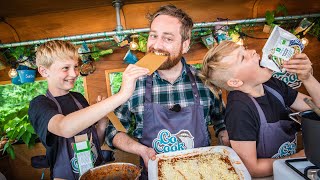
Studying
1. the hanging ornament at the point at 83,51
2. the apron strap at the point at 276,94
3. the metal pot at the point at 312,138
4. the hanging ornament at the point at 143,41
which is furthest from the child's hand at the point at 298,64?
the hanging ornament at the point at 83,51

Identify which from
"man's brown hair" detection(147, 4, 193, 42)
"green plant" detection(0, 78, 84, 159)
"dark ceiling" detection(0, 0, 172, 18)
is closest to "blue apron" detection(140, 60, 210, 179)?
"man's brown hair" detection(147, 4, 193, 42)

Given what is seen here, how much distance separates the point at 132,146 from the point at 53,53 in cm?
76

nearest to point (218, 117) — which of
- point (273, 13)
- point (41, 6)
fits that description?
point (273, 13)

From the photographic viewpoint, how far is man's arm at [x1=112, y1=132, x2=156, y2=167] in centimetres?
134

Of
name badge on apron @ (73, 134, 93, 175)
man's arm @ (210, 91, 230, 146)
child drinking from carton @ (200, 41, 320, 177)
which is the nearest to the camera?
child drinking from carton @ (200, 41, 320, 177)

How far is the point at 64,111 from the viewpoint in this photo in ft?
4.99

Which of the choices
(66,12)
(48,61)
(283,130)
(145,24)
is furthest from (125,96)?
(66,12)

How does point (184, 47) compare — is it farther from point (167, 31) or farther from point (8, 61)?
point (8, 61)

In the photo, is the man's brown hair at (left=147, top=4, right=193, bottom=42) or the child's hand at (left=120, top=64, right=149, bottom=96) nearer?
the child's hand at (left=120, top=64, right=149, bottom=96)

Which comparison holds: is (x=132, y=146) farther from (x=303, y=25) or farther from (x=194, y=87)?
(x=303, y=25)

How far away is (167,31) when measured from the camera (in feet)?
4.92

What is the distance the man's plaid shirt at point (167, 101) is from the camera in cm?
159

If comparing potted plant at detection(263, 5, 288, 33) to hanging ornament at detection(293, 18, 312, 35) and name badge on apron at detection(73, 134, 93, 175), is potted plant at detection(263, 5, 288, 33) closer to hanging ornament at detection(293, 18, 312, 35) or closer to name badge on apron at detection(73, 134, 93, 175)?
hanging ornament at detection(293, 18, 312, 35)

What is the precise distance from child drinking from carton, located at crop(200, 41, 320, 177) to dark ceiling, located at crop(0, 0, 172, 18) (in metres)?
2.40
